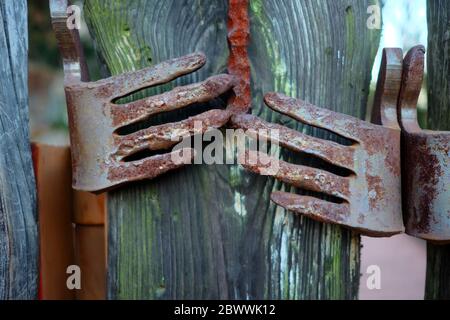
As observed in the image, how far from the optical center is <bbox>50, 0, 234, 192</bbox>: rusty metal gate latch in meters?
1.24

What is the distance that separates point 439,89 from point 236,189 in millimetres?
576

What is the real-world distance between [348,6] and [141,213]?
2.03 feet

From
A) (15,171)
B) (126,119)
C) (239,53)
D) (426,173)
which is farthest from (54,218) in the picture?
(426,173)

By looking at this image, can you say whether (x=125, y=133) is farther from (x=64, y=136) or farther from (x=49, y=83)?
(x=49, y=83)

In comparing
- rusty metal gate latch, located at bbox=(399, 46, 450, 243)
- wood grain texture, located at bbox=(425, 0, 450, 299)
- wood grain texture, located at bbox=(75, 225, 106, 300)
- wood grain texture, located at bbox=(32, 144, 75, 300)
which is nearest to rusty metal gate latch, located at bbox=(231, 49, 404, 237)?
rusty metal gate latch, located at bbox=(399, 46, 450, 243)

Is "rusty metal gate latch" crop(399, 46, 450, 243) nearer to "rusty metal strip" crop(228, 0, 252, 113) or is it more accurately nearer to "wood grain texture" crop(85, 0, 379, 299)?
"wood grain texture" crop(85, 0, 379, 299)

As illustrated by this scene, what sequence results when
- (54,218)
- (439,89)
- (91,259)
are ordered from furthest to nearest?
(91,259)
(54,218)
(439,89)

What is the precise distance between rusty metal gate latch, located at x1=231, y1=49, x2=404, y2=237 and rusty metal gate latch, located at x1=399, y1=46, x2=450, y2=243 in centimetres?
4

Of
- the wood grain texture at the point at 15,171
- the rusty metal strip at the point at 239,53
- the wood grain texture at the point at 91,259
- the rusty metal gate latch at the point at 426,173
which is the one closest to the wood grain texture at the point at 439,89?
the rusty metal gate latch at the point at 426,173

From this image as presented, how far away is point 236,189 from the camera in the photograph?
1.32m

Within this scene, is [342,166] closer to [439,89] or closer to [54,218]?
[439,89]

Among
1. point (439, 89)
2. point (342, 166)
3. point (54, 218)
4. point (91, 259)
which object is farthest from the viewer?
point (91, 259)

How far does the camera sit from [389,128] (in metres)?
1.27

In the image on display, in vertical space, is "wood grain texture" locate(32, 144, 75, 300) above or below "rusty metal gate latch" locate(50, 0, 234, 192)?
Answer: below
